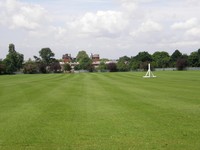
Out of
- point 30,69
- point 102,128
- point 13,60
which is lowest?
point 30,69

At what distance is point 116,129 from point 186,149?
10.6 feet

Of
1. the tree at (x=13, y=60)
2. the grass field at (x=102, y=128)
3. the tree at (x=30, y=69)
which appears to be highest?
the tree at (x=13, y=60)

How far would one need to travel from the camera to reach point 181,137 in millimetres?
10961

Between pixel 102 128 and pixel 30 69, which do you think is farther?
pixel 30 69

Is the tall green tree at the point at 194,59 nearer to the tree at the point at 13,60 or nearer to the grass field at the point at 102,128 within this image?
the tree at the point at 13,60

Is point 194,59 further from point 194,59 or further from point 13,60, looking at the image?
point 13,60

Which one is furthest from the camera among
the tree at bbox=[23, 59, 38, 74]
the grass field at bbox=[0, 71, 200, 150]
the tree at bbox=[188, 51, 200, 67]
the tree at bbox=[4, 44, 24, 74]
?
the tree at bbox=[188, 51, 200, 67]

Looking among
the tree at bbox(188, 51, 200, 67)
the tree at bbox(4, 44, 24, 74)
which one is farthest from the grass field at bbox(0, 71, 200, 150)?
the tree at bbox(188, 51, 200, 67)

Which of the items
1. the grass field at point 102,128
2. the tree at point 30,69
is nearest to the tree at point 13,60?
the tree at point 30,69

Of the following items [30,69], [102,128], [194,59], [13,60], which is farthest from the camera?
[13,60]

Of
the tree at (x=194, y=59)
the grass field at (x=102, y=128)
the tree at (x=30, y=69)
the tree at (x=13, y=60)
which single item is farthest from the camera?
the tree at (x=194, y=59)

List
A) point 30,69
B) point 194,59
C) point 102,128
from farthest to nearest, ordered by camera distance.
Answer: point 194,59 → point 30,69 → point 102,128

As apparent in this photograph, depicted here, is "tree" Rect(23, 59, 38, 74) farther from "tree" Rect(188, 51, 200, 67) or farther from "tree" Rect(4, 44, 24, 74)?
"tree" Rect(188, 51, 200, 67)

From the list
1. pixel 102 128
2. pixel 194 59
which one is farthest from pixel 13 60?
pixel 102 128
